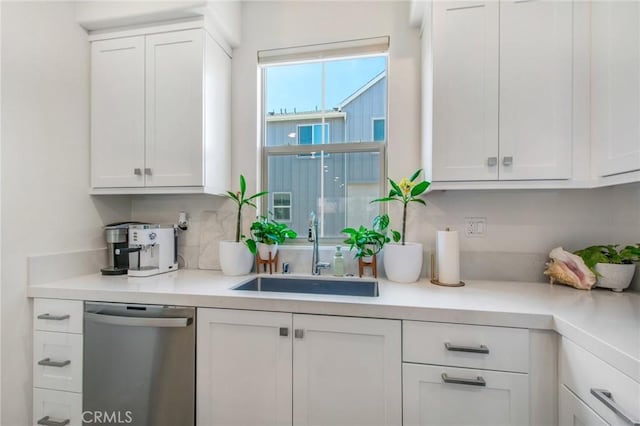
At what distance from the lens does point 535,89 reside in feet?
4.56

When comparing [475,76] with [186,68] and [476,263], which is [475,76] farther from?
[186,68]

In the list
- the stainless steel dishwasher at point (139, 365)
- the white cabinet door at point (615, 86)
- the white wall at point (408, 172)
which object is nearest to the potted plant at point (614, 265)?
the white wall at point (408, 172)

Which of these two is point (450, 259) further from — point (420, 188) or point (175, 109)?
point (175, 109)

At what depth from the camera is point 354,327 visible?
1200 millimetres

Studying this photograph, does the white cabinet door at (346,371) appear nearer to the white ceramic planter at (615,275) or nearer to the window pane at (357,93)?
the white ceramic planter at (615,275)

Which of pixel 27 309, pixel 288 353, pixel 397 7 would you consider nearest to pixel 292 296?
pixel 288 353

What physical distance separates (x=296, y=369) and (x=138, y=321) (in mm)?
786

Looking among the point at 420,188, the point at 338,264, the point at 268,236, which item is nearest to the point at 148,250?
the point at 268,236

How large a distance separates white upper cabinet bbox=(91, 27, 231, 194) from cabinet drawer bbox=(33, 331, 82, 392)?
858mm

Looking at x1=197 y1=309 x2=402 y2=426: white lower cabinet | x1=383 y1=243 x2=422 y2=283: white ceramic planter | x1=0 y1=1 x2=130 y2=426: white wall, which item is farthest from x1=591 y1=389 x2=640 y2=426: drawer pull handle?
x1=0 y1=1 x2=130 y2=426: white wall

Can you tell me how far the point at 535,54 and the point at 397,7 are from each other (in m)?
0.87

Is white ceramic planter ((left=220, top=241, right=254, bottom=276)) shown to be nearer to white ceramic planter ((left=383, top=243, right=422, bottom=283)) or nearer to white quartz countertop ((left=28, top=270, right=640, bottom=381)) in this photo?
white quartz countertop ((left=28, top=270, right=640, bottom=381))

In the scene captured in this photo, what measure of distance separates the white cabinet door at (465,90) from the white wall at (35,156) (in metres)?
2.09

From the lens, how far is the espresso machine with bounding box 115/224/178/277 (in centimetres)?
175
